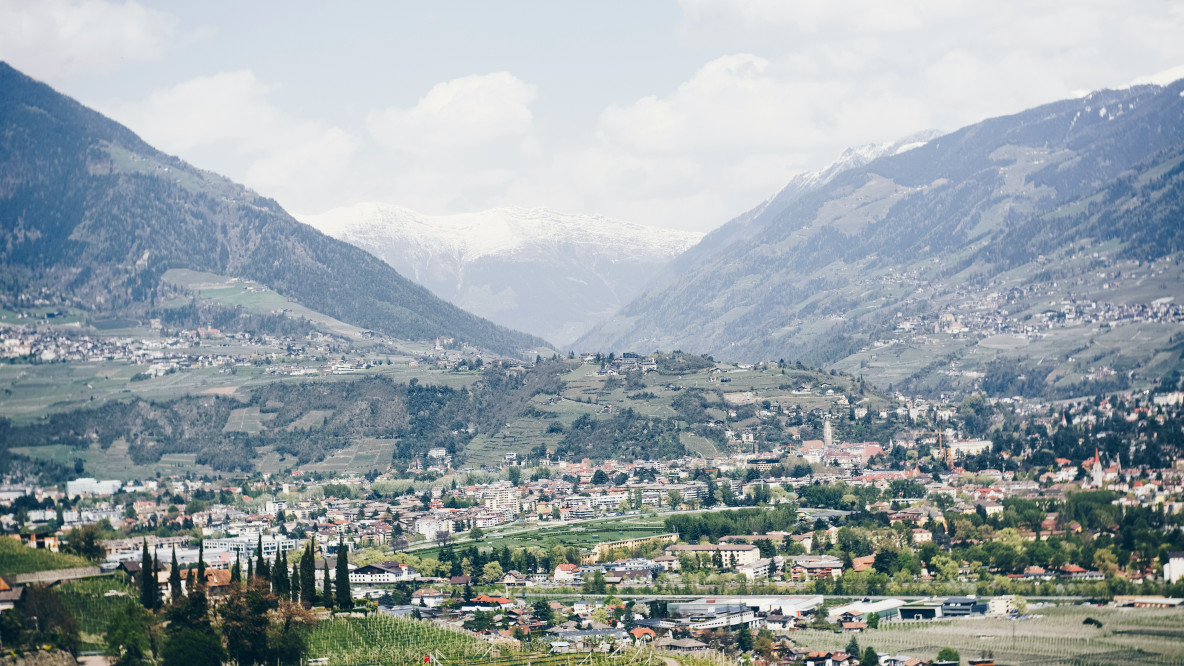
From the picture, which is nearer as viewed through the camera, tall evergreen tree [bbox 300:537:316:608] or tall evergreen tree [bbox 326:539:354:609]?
tall evergreen tree [bbox 300:537:316:608]

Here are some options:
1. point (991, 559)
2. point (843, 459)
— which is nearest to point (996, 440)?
point (843, 459)

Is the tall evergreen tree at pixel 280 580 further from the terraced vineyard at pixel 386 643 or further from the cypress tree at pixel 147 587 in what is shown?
the cypress tree at pixel 147 587

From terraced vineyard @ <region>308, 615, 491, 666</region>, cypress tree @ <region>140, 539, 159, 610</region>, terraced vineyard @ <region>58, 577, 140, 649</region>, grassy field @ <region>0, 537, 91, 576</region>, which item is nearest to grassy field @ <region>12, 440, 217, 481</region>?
grassy field @ <region>0, 537, 91, 576</region>

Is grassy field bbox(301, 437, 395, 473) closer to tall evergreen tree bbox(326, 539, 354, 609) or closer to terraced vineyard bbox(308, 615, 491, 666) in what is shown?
tall evergreen tree bbox(326, 539, 354, 609)

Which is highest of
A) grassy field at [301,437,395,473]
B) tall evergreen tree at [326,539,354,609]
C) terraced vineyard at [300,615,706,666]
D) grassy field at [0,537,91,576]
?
grassy field at [301,437,395,473]

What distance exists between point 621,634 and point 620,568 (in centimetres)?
2219

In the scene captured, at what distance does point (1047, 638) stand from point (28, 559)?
157ft

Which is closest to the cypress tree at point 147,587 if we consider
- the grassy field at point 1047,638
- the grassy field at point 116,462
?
the grassy field at point 1047,638

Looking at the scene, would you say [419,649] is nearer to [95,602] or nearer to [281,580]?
[281,580]

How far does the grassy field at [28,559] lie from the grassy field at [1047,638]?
35819mm

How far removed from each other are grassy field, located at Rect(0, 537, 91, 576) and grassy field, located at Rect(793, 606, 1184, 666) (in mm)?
35819

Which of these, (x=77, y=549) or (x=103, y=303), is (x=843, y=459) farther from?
(x=103, y=303)

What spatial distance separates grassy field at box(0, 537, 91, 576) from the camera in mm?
77319

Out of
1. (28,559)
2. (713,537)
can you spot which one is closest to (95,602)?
(28,559)
